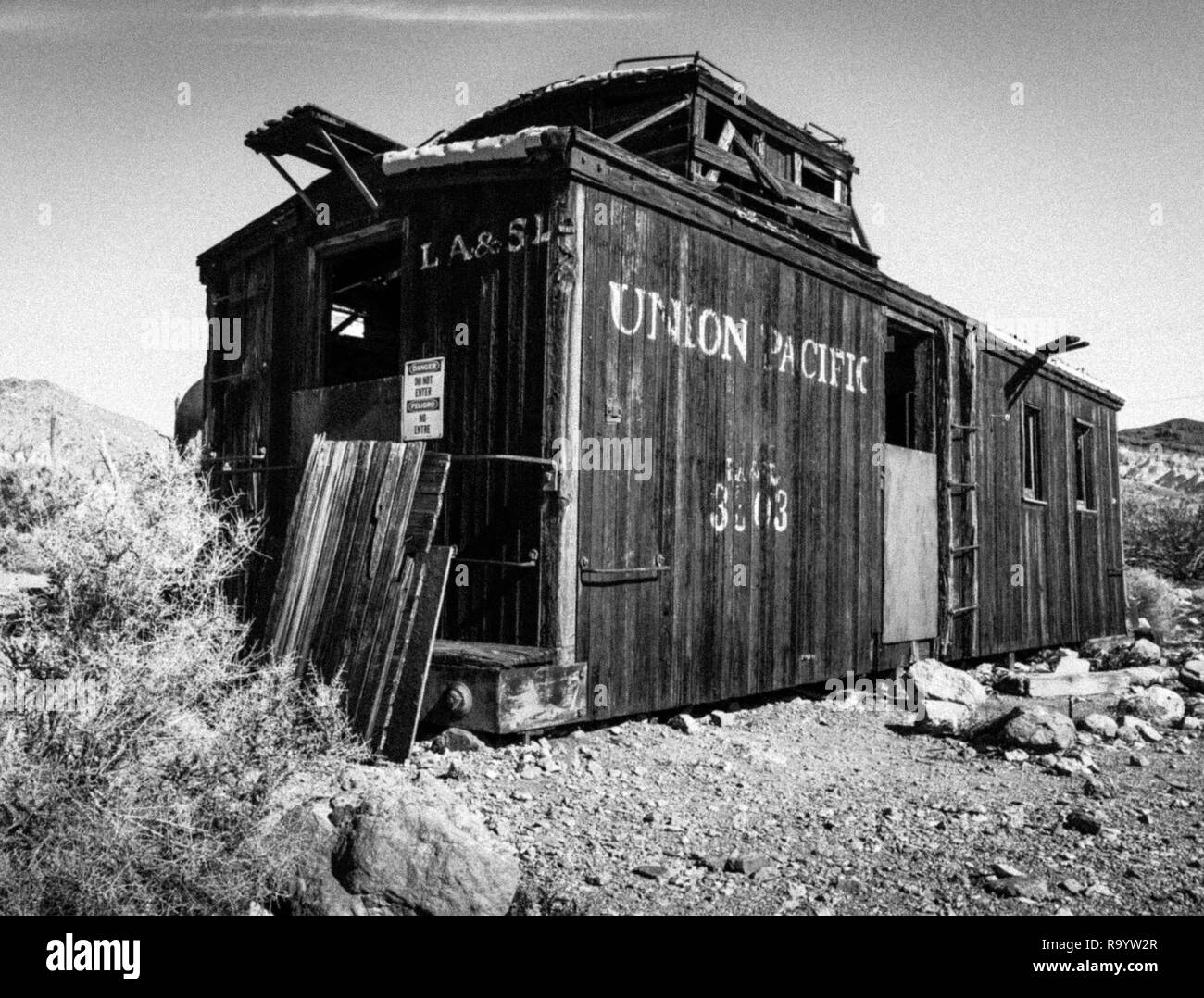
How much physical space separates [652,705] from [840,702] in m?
2.56

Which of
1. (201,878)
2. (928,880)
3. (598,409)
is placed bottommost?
(928,880)

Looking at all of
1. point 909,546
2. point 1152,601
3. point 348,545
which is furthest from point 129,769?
point 1152,601

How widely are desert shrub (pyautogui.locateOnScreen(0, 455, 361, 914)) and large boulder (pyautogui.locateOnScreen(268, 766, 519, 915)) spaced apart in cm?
14

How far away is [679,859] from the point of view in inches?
181

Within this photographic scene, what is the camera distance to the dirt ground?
164 inches

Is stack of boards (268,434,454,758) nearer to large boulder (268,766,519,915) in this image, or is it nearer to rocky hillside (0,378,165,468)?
large boulder (268,766,519,915)

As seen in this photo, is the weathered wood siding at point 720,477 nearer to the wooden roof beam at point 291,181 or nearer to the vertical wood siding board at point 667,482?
the vertical wood siding board at point 667,482

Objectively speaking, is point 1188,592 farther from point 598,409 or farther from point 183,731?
point 183,731

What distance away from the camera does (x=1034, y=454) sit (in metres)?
13.3

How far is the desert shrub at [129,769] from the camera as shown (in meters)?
3.41

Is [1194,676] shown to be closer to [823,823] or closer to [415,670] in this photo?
[823,823]

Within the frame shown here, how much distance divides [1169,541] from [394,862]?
81.6 ft

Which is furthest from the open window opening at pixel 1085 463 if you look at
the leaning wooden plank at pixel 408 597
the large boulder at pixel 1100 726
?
the leaning wooden plank at pixel 408 597

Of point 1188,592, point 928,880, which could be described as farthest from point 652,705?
point 1188,592
